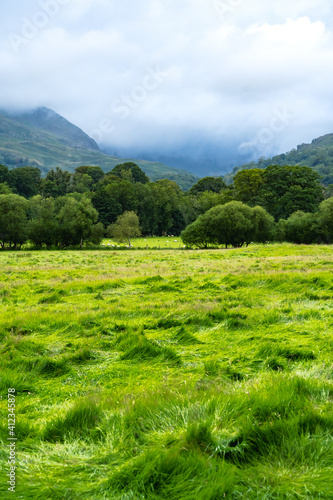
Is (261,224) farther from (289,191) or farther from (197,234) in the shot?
(289,191)

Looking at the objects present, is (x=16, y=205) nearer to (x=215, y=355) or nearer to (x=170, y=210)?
(x=170, y=210)

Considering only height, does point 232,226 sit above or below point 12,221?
above

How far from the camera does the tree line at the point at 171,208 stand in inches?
2874

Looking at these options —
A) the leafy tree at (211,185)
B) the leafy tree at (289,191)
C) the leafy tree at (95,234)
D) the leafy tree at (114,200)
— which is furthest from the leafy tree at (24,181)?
the leafy tree at (289,191)

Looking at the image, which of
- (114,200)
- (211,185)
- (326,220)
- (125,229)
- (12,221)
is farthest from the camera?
(211,185)

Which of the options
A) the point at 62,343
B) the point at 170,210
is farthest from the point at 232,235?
the point at 62,343

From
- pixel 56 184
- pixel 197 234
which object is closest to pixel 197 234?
pixel 197 234

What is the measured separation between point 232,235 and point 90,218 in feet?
117

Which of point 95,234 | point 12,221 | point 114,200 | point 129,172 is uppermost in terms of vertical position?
point 129,172

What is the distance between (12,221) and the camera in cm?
6944

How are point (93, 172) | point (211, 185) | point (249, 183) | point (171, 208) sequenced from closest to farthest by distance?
point (249, 183) → point (171, 208) → point (211, 185) → point (93, 172)

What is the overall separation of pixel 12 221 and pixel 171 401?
75.0m

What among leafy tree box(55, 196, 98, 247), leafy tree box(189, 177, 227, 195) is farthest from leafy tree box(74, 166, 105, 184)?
leafy tree box(55, 196, 98, 247)

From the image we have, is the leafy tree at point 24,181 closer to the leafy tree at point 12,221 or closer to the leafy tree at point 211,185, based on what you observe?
the leafy tree at point 12,221
